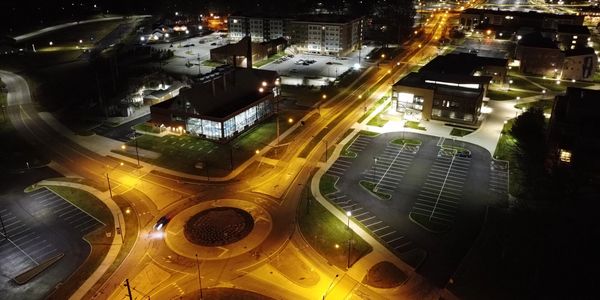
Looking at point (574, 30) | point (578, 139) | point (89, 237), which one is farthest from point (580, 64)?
point (89, 237)

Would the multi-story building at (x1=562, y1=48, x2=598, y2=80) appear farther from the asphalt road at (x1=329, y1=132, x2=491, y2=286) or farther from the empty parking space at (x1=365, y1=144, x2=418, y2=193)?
the empty parking space at (x1=365, y1=144, x2=418, y2=193)

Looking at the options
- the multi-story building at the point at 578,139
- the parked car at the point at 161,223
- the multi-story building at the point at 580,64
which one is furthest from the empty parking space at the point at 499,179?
the multi-story building at the point at 580,64

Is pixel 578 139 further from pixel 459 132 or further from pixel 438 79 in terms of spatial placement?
pixel 438 79

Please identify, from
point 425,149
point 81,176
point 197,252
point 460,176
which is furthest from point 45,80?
point 460,176

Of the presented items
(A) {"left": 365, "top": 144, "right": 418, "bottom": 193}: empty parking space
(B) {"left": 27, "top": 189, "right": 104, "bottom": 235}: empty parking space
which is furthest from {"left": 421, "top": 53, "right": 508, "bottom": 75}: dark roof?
(B) {"left": 27, "top": 189, "right": 104, "bottom": 235}: empty parking space

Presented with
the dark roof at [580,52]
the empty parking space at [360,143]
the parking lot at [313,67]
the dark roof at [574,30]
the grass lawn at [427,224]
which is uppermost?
the dark roof at [574,30]

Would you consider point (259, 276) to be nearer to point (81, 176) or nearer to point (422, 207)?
point (422, 207)

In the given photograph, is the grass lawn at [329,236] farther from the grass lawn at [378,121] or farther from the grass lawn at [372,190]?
the grass lawn at [378,121]
